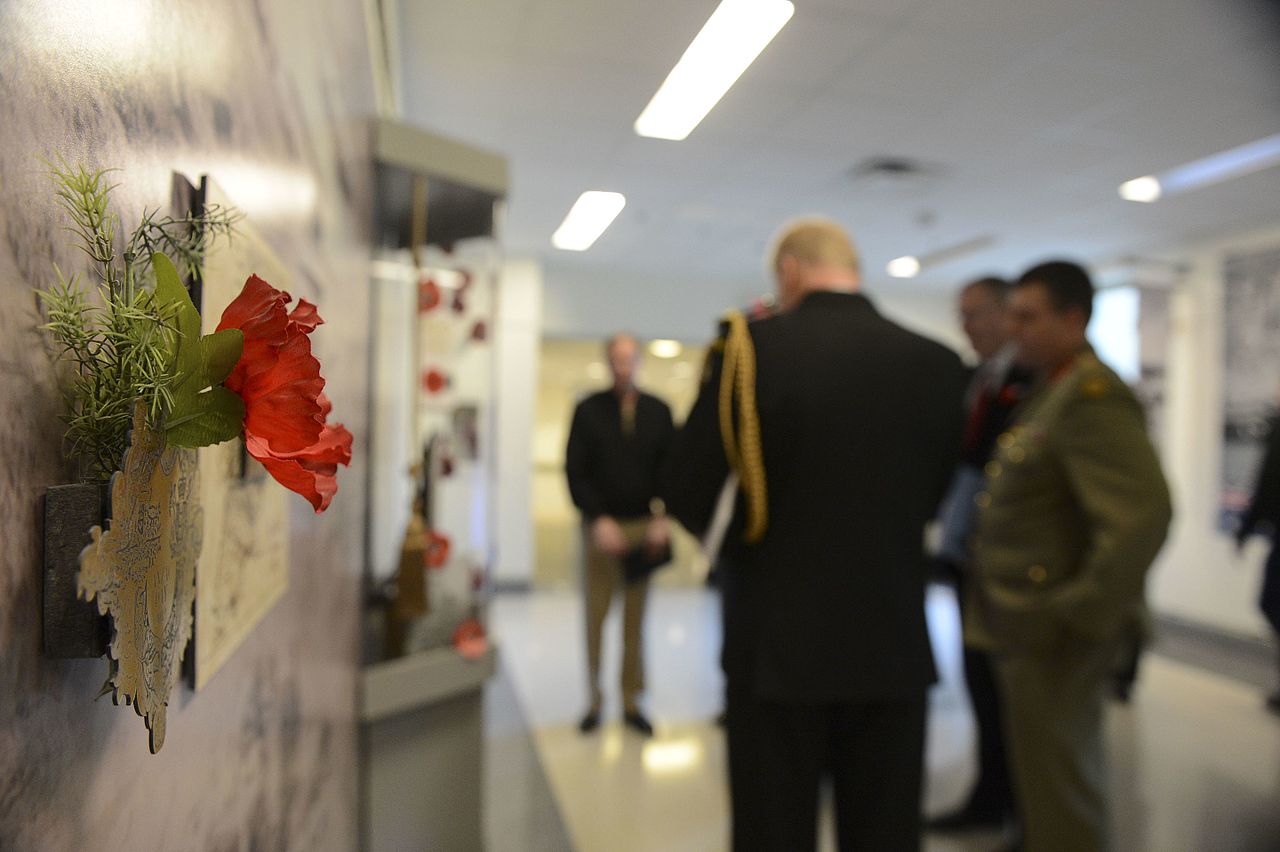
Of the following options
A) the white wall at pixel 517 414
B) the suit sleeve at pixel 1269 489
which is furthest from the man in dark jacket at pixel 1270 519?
the white wall at pixel 517 414

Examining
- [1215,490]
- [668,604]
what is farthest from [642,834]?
[1215,490]

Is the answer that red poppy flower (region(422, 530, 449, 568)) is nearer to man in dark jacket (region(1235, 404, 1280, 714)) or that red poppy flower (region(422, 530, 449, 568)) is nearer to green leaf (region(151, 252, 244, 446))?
green leaf (region(151, 252, 244, 446))

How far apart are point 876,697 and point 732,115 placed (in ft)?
3.40

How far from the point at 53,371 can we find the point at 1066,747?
203 centimetres

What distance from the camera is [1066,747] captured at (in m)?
1.78

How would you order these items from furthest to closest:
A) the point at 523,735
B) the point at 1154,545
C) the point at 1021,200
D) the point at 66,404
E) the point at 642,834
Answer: the point at 1021,200
the point at 523,735
the point at 642,834
the point at 1154,545
the point at 66,404

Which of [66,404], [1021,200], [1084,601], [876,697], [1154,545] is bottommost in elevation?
[876,697]

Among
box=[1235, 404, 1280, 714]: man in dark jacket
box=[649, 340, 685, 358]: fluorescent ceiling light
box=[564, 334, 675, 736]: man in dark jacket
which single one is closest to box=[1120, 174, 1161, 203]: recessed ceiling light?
box=[1235, 404, 1280, 714]: man in dark jacket

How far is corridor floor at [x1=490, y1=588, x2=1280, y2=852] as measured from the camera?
227 cm

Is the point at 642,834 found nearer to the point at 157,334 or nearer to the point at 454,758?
the point at 454,758

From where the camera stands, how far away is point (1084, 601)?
5.54ft

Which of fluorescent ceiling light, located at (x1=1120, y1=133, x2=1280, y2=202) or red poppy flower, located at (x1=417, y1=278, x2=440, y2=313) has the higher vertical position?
fluorescent ceiling light, located at (x1=1120, y1=133, x2=1280, y2=202)

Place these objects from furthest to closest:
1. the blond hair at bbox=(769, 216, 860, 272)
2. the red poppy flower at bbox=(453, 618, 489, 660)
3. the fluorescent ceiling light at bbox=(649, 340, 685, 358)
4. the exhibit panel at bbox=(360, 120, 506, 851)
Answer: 1. the fluorescent ceiling light at bbox=(649, 340, 685, 358)
2. the red poppy flower at bbox=(453, 618, 489, 660)
3. the exhibit panel at bbox=(360, 120, 506, 851)
4. the blond hair at bbox=(769, 216, 860, 272)

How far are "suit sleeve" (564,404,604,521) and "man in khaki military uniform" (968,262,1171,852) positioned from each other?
63.3 inches
